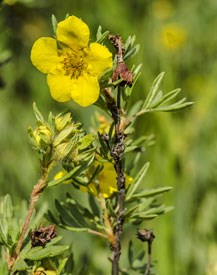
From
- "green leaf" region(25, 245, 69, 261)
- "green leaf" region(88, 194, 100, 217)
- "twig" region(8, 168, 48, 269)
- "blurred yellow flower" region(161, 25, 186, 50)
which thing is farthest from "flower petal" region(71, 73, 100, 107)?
"blurred yellow flower" region(161, 25, 186, 50)

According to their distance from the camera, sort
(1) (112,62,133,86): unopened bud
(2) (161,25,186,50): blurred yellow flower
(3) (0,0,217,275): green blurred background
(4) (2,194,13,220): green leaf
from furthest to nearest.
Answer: (2) (161,25,186,50): blurred yellow flower → (3) (0,0,217,275): green blurred background → (4) (2,194,13,220): green leaf → (1) (112,62,133,86): unopened bud

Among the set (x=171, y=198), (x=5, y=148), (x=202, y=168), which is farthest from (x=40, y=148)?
(x=5, y=148)

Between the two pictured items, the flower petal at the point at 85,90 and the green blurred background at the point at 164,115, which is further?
the green blurred background at the point at 164,115

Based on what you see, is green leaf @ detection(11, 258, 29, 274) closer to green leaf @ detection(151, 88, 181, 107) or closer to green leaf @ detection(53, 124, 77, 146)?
green leaf @ detection(53, 124, 77, 146)

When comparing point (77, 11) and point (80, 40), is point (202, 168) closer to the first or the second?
point (77, 11)

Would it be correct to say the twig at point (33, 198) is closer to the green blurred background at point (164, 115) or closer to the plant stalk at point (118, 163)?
the plant stalk at point (118, 163)

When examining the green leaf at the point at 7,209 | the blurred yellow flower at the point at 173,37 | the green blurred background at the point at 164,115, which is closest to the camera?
the green leaf at the point at 7,209

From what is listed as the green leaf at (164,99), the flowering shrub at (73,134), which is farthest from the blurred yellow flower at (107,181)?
the green leaf at (164,99)
